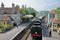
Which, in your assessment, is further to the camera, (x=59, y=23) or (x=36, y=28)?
(x=59, y=23)

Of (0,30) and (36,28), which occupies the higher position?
(36,28)

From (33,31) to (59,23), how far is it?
1925 cm

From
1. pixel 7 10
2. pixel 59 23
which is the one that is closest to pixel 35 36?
pixel 59 23

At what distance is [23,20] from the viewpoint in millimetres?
66562

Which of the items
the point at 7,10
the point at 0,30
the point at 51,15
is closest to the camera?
the point at 0,30

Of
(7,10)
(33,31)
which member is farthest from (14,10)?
(33,31)

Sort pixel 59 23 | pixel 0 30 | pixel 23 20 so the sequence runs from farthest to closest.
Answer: pixel 23 20, pixel 59 23, pixel 0 30

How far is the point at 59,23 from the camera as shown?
38.0 meters

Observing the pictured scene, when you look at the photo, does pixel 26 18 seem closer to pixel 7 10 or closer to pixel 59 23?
pixel 7 10

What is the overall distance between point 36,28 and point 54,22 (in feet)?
64.8

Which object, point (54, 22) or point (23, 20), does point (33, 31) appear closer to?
point (54, 22)

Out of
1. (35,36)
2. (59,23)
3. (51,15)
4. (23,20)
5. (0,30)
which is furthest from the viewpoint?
(23,20)

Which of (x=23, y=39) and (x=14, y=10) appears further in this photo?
(x=14, y=10)

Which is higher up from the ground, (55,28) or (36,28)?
(36,28)
